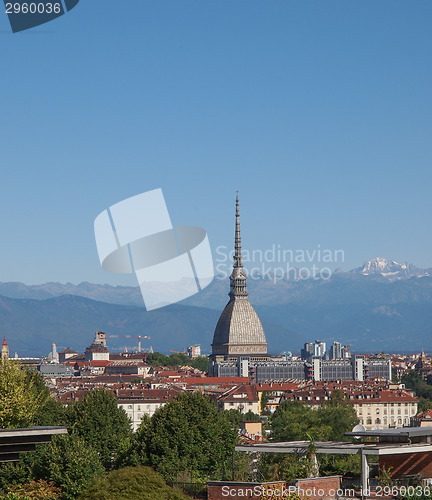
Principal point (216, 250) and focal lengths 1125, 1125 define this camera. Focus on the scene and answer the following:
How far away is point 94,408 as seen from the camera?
4191cm

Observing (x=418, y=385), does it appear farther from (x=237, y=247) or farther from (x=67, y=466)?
(x=67, y=466)

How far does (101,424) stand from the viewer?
135 ft

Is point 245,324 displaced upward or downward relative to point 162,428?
upward

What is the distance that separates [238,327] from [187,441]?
13767cm

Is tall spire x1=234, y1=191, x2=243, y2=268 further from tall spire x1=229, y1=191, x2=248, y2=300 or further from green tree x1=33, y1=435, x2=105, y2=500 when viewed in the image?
green tree x1=33, y1=435, x2=105, y2=500

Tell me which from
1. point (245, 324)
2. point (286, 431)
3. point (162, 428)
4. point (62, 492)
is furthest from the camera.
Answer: point (245, 324)

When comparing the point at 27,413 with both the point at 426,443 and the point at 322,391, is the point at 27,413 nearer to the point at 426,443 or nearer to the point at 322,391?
the point at 426,443

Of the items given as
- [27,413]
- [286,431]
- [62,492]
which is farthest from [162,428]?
[286,431]

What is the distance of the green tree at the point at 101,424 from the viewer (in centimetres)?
3947

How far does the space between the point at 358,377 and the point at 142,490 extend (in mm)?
138899

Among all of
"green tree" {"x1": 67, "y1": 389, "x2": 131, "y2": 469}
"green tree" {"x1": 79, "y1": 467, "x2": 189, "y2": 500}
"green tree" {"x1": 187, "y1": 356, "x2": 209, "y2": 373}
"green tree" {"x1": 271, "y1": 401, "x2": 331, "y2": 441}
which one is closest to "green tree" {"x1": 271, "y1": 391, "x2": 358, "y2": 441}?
"green tree" {"x1": 271, "y1": 401, "x2": 331, "y2": 441}

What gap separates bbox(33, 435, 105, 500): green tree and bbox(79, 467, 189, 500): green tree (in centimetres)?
470

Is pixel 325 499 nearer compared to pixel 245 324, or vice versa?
pixel 325 499

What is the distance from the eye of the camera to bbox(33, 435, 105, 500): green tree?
28266 mm
